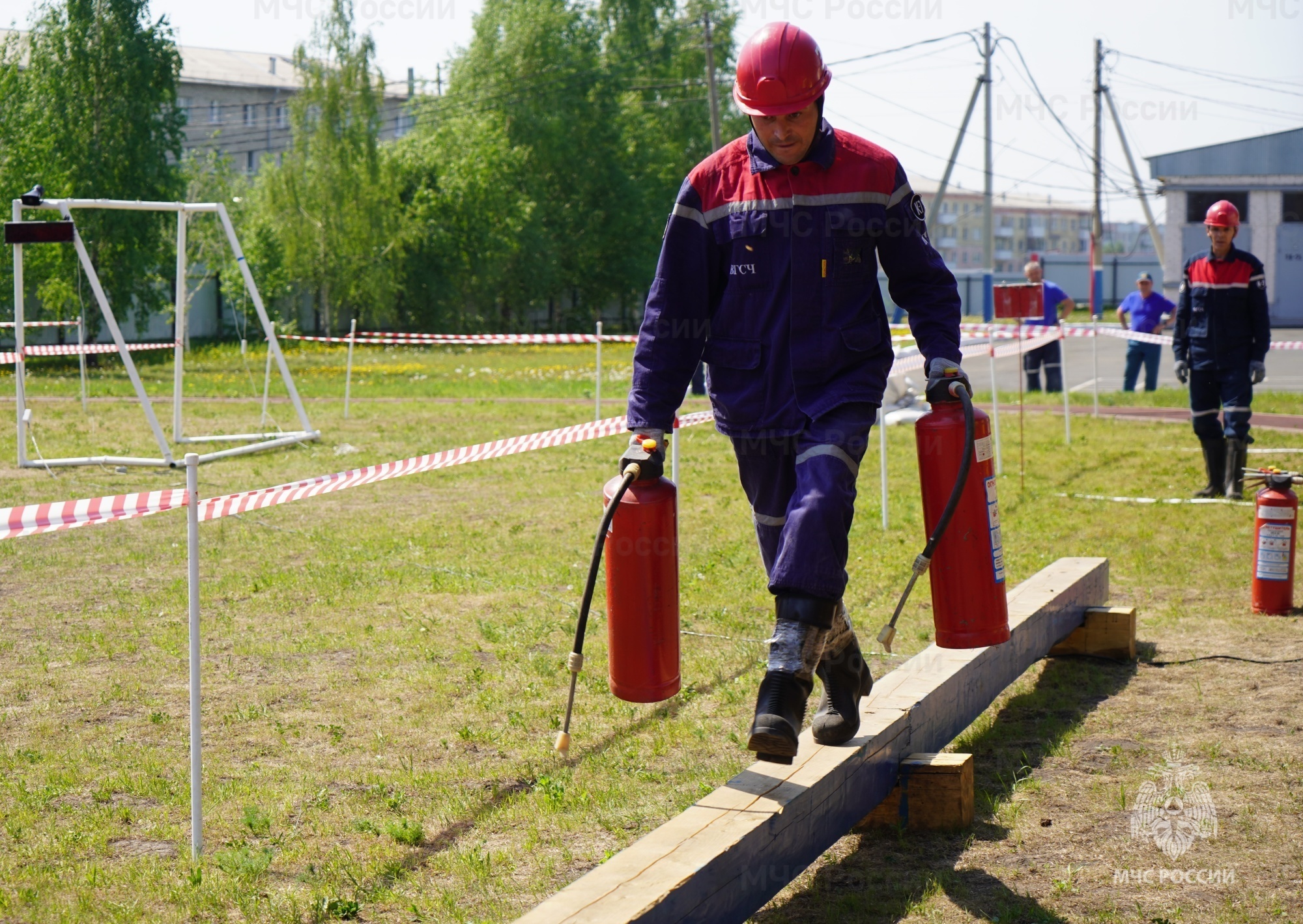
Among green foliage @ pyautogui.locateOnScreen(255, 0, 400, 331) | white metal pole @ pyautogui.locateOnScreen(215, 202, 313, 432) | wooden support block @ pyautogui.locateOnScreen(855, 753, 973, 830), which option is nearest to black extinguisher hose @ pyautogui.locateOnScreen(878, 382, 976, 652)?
wooden support block @ pyautogui.locateOnScreen(855, 753, 973, 830)

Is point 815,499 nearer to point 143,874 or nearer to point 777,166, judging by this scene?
point 777,166

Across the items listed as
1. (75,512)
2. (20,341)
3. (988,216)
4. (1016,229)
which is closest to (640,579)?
(75,512)

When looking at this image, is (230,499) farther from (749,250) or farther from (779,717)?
(779,717)

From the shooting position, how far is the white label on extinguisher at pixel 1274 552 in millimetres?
6922

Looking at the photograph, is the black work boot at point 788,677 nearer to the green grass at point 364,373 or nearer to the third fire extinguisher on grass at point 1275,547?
the third fire extinguisher on grass at point 1275,547

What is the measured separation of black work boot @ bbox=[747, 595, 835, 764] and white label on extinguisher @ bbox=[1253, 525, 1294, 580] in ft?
14.2

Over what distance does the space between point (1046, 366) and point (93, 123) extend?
2348 cm

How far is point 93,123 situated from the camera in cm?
3153

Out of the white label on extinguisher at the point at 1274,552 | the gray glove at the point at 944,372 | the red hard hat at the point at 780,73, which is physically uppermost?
the red hard hat at the point at 780,73

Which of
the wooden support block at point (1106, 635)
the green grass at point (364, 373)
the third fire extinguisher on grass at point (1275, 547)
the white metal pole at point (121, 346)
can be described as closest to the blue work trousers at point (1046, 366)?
the green grass at point (364, 373)

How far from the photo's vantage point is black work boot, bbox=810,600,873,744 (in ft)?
12.9

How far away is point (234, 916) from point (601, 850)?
104 cm

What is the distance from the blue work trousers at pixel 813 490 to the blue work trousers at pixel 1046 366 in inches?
663

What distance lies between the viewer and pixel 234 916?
3432 millimetres
